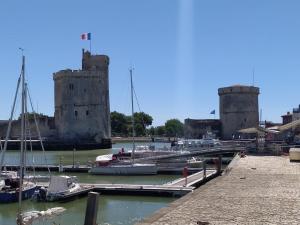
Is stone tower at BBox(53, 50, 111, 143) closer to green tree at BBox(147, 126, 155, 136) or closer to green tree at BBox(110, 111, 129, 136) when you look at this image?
green tree at BBox(110, 111, 129, 136)

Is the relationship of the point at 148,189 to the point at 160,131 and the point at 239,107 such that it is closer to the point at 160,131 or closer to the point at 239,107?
the point at 239,107

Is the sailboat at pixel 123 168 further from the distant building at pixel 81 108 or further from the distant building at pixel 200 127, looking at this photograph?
the distant building at pixel 200 127

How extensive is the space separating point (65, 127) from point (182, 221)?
5737 cm

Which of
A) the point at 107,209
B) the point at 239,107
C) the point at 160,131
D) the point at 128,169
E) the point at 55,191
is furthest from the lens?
the point at 160,131

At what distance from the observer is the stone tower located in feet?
212

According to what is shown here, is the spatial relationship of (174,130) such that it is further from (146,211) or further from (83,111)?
(146,211)

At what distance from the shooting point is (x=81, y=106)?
214 feet

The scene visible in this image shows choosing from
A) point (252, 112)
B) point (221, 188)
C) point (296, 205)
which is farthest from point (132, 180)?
point (252, 112)

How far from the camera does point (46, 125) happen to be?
67.3 metres

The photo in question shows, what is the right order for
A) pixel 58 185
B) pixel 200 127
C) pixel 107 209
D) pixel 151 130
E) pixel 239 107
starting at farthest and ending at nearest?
pixel 151 130 < pixel 200 127 < pixel 239 107 < pixel 58 185 < pixel 107 209

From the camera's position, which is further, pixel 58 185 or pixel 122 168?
pixel 122 168

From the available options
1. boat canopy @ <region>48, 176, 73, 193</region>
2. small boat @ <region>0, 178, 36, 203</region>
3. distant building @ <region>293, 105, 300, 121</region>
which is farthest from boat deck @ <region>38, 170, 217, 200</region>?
distant building @ <region>293, 105, 300, 121</region>

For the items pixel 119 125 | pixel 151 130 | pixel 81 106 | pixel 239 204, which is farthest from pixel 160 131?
pixel 239 204

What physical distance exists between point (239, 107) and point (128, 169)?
37.0m
